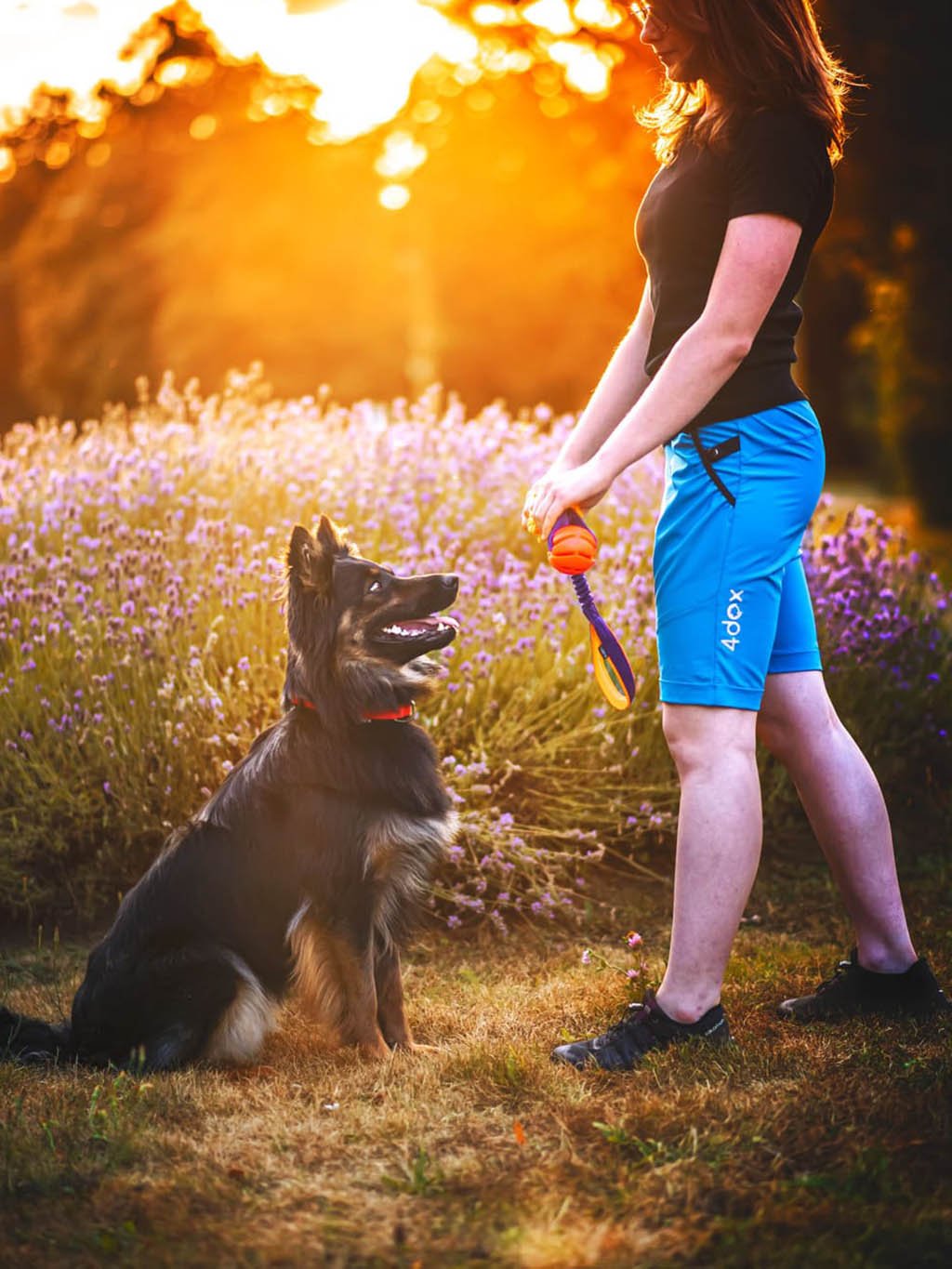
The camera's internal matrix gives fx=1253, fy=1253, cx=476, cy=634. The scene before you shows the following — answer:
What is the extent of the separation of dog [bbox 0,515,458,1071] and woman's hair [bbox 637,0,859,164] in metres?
1.47

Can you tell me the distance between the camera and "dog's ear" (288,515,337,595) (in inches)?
132

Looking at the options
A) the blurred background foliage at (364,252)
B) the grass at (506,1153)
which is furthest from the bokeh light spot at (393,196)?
the grass at (506,1153)

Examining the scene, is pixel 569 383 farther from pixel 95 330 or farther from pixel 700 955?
pixel 700 955

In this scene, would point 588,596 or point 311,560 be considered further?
point 311,560

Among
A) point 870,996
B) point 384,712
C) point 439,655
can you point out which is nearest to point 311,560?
point 384,712

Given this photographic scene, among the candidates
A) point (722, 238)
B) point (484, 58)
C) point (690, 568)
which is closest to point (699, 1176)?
point (690, 568)

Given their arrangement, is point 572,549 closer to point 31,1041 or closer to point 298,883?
point 298,883

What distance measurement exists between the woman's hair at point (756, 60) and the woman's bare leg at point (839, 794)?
1.24m

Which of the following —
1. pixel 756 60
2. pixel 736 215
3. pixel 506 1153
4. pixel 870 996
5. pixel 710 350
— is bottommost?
pixel 870 996

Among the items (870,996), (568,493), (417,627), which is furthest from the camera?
(417,627)

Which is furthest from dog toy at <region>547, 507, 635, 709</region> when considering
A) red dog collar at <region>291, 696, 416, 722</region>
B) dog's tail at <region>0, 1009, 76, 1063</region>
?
dog's tail at <region>0, 1009, 76, 1063</region>

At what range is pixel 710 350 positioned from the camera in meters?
2.64

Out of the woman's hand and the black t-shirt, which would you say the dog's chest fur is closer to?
the woman's hand

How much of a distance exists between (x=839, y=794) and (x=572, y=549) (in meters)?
0.88
